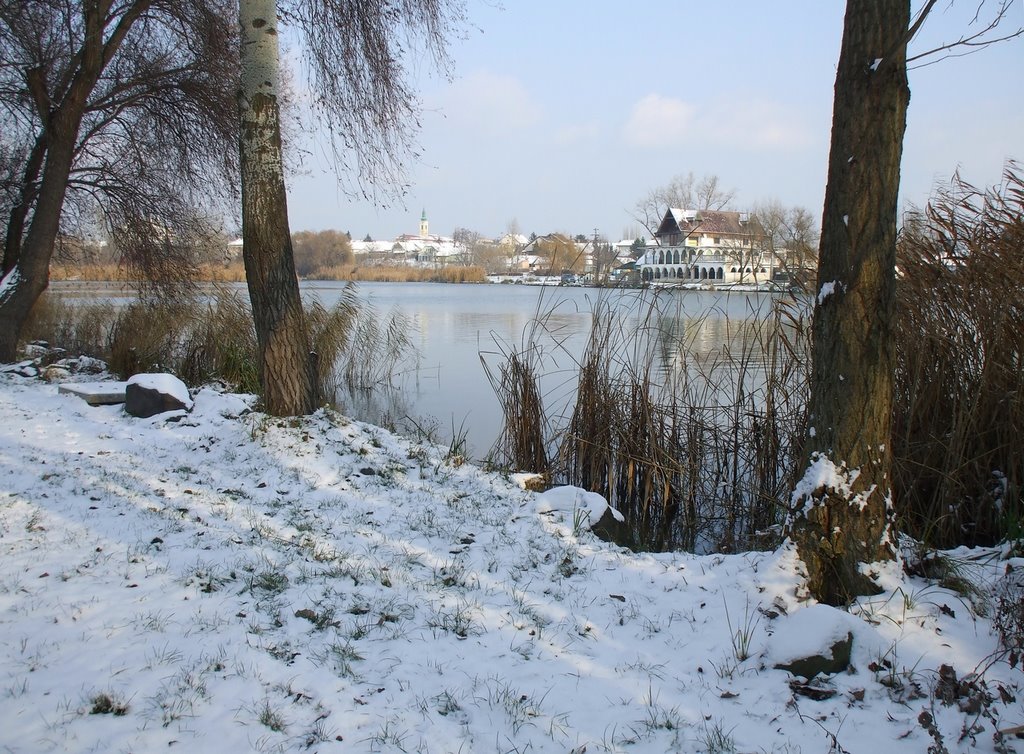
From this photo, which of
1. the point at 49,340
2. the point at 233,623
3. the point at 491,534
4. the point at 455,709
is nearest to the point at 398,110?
the point at 491,534

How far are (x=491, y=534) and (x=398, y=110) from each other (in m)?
4.81

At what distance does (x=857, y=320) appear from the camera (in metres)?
2.86

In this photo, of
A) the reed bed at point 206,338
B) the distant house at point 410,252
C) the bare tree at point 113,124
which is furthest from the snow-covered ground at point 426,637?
the distant house at point 410,252

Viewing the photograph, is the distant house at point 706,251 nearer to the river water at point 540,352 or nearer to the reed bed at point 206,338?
the river water at point 540,352

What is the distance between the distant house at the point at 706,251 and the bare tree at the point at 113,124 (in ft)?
21.2

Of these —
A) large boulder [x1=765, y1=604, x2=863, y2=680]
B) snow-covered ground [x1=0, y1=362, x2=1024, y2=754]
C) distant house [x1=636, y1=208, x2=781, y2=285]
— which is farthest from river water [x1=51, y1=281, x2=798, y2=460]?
large boulder [x1=765, y1=604, x2=863, y2=680]

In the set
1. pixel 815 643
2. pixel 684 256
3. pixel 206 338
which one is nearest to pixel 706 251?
pixel 684 256

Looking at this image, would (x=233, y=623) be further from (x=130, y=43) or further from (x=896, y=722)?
(x=130, y=43)

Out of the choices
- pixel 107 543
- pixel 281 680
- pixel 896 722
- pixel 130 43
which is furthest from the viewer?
pixel 130 43

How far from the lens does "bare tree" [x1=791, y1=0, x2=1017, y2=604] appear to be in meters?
2.77

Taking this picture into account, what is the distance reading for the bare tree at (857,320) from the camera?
109 inches

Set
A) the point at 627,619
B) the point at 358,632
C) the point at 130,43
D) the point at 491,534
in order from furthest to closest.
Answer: the point at 130,43 < the point at 491,534 < the point at 627,619 < the point at 358,632

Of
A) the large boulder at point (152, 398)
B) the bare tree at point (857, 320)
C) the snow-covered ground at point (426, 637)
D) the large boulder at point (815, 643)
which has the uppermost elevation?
the bare tree at point (857, 320)

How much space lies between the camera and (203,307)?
35.1 feet
